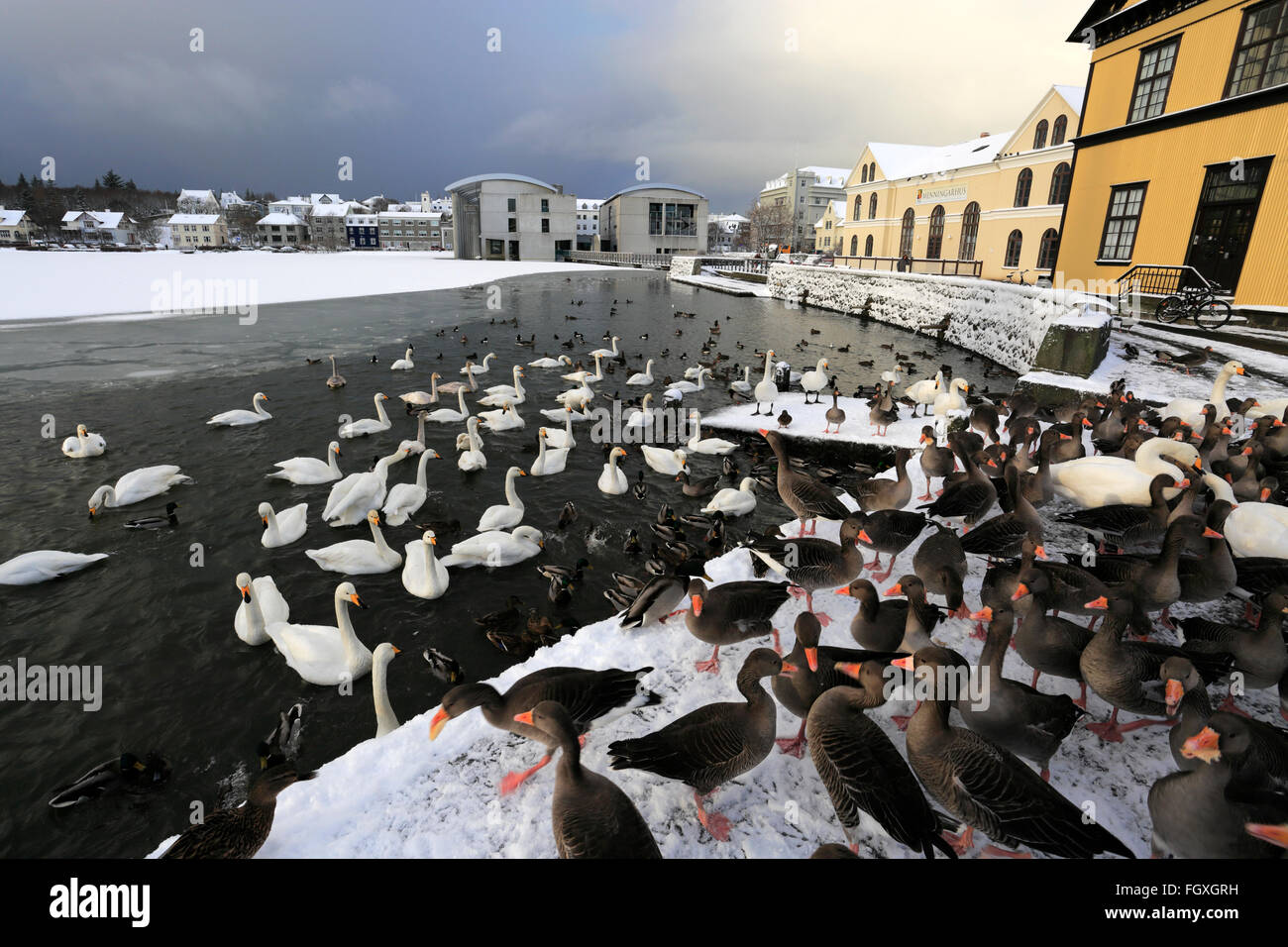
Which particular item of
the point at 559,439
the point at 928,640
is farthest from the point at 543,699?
the point at 559,439

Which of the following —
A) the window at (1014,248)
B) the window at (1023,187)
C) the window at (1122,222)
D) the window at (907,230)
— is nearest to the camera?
the window at (1122,222)

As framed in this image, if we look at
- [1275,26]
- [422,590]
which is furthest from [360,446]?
[1275,26]

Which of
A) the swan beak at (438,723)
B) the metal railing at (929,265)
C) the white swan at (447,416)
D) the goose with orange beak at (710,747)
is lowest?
the white swan at (447,416)

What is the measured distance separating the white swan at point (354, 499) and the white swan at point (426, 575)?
2.43 m

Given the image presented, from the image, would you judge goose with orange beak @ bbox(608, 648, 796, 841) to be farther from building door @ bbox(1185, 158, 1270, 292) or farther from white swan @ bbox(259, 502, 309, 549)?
building door @ bbox(1185, 158, 1270, 292)

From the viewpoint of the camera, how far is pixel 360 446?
526 inches

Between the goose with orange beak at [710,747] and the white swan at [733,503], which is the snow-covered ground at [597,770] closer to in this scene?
the goose with orange beak at [710,747]

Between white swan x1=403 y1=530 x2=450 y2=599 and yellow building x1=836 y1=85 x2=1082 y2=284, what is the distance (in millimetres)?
39735

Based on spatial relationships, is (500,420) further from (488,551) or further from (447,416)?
(488,551)

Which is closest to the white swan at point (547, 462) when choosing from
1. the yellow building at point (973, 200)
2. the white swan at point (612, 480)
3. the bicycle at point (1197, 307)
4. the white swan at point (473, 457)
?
the white swan at point (473, 457)

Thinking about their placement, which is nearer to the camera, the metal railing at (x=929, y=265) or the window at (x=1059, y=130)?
the window at (x=1059, y=130)

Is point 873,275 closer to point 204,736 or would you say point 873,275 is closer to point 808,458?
point 808,458

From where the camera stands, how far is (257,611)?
21.8 ft

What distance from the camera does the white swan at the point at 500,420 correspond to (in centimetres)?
1457
